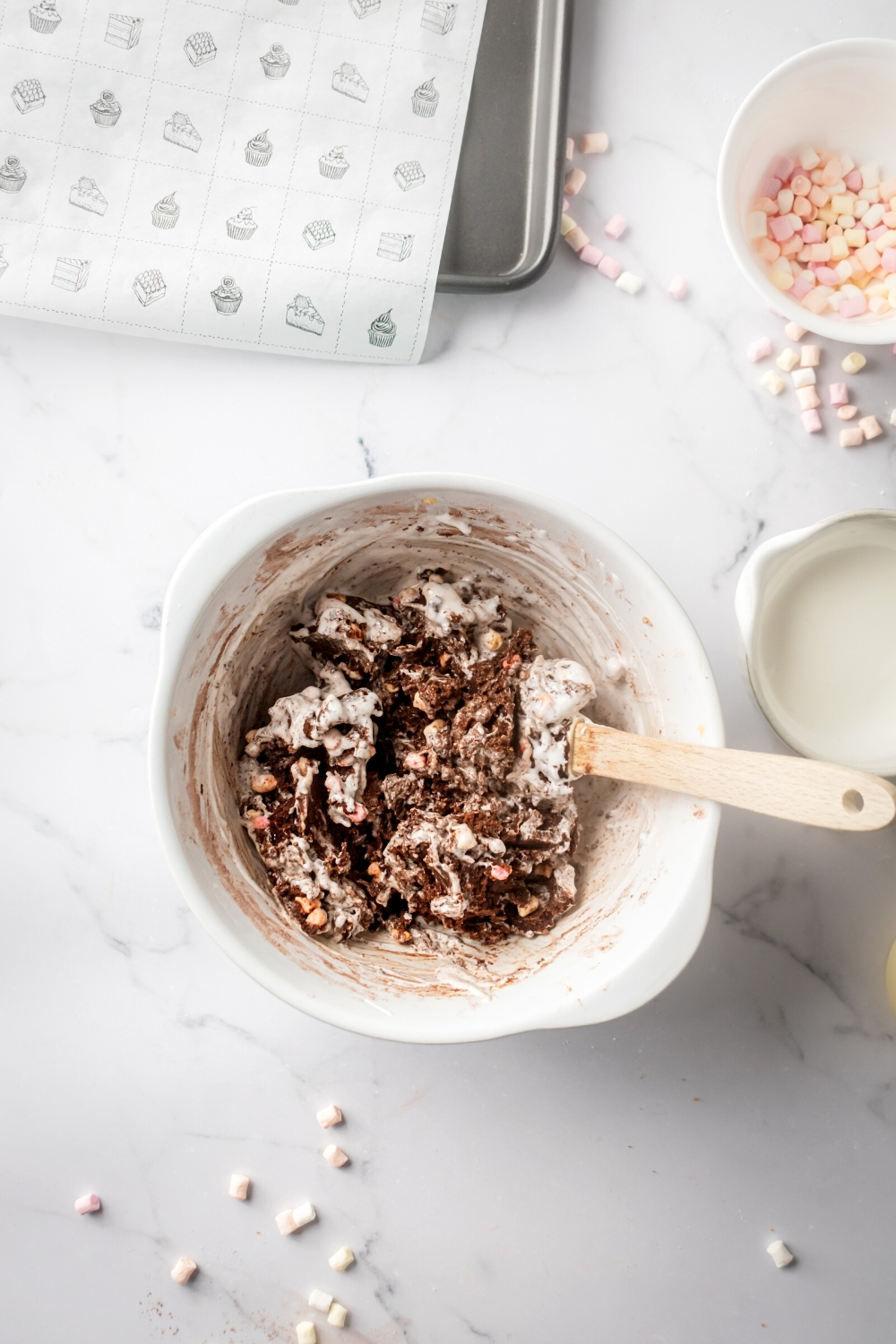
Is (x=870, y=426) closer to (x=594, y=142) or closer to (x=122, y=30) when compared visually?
(x=594, y=142)

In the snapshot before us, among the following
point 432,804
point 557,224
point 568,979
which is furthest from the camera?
point 557,224

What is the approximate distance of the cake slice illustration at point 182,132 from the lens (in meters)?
1.15

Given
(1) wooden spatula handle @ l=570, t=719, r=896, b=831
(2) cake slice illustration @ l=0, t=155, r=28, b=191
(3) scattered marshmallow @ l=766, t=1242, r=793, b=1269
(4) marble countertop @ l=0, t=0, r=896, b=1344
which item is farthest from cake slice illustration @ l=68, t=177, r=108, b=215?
(3) scattered marshmallow @ l=766, t=1242, r=793, b=1269

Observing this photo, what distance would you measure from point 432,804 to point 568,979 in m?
0.25

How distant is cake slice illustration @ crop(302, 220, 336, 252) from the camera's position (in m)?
1.17

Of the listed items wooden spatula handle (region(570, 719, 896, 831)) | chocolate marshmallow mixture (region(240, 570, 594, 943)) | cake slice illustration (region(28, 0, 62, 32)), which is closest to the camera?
wooden spatula handle (region(570, 719, 896, 831))

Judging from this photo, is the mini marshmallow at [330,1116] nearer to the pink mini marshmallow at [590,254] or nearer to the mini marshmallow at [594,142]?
the pink mini marshmallow at [590,254]

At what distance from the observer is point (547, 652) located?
1159mm

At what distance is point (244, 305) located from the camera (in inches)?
45.9

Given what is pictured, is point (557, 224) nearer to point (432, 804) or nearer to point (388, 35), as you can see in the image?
point (388, 35)

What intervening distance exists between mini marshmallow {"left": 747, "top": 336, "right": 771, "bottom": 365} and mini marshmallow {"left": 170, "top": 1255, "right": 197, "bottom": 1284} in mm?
1426

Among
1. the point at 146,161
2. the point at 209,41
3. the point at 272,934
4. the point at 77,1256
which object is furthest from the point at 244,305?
the point at 77,1256

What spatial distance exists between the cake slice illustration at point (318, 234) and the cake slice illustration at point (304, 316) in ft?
0.23

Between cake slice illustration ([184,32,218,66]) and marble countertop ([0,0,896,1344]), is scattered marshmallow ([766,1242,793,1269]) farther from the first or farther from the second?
cake slice illustration ([184,32,218,66])
